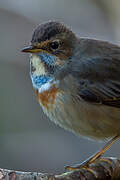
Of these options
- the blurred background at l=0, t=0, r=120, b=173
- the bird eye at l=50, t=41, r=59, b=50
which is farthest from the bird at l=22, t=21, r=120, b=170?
the blurred background at l=0, t=0, r=120, b=173

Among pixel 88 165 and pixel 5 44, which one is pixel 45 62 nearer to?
pixel 88 165

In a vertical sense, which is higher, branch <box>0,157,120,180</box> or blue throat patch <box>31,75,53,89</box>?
blue throat patch <box>31,75,53,89</box>

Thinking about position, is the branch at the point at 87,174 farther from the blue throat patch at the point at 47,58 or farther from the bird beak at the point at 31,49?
the bird beak at the point at 31,49

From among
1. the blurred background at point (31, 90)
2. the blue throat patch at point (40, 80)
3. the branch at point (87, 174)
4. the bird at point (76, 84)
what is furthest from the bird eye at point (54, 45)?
the blurred background at point (31, 90)

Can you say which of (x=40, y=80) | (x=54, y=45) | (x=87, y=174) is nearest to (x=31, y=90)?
(x=40, y=80)

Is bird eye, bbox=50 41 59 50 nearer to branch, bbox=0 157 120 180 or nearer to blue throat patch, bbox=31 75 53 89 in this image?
blue throat patch, bbox=31 75 53 89

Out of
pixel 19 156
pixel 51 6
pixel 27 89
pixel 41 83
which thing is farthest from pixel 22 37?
pixel 41 83
